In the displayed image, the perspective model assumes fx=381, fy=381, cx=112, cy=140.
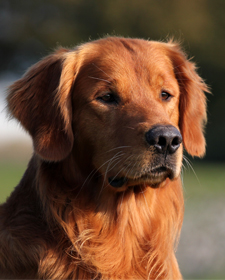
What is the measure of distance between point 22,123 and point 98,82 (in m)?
0.74

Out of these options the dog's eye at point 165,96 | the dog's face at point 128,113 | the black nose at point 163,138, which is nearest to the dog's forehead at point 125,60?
the dog's face at point 128,113

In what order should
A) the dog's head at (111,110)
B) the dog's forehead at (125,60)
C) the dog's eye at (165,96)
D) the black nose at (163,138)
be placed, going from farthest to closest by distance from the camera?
the dog's eye at (165,96), the dog's forehead at (125,60), the dog's head at (111,110), the black nose at (163,138)

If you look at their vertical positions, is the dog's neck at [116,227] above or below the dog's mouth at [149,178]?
below

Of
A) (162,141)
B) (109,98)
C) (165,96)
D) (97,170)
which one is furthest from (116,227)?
(165,96)

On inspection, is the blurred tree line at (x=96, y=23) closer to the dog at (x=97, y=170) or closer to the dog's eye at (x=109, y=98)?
→ the dog at (x=97, y=170)

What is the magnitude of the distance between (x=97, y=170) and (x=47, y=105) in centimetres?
70

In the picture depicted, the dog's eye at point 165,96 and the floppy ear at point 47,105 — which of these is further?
the dog's eye at point 165,96

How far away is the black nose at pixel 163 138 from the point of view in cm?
268

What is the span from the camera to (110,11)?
79.5 feet

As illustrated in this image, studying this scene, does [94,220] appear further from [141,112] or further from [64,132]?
[141,112]

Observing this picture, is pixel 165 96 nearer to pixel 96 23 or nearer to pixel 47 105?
pixel 47 105

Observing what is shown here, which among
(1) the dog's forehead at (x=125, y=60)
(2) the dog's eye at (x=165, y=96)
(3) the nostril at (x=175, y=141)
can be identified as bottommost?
(3) the nostril at (x=175, y=141)

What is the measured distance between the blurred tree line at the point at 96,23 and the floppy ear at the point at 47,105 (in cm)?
2099

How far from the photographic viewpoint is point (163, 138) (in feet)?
8.84
